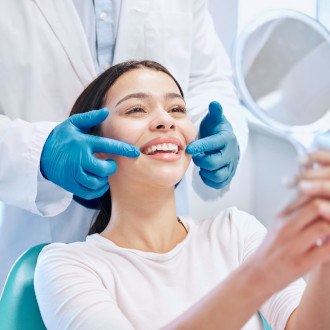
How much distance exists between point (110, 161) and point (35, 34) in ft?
1.52

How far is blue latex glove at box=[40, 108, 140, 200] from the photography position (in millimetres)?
1144

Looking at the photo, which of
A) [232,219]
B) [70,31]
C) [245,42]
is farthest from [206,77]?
[232,219]

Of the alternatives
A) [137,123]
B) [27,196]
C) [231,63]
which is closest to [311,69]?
[231,63]

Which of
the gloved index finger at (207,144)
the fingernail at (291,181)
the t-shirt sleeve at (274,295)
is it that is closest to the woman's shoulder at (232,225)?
the t-shirt sleeve at (274,295)

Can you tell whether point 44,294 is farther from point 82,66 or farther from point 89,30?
point 89,30

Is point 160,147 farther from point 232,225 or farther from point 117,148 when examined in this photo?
point 232,225

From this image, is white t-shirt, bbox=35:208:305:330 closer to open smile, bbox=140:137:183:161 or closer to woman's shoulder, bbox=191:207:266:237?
woman's shoulder, bbox=191:207:266:237

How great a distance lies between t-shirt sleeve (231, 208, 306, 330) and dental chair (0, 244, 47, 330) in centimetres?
44

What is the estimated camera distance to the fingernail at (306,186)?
595 millimetres

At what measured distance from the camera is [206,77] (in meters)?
1.71

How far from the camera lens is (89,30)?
1.52 metres

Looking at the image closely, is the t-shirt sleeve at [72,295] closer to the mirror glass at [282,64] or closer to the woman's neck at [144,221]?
the woman's neck at [144,221]

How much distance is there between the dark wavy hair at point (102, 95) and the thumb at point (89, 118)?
4.2 inches

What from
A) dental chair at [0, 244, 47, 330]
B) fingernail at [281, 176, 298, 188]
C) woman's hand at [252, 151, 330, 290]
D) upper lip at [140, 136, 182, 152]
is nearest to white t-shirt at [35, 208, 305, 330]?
dental chair at [0, 244, 47, 330]
